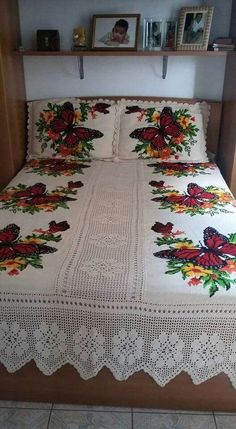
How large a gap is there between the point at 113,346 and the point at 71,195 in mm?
887

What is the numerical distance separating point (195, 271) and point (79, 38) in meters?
1.76

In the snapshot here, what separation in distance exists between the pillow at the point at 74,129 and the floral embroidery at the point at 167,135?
19 cm

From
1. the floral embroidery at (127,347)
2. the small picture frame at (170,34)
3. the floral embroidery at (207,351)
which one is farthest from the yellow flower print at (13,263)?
the small picture frame at (170,34)

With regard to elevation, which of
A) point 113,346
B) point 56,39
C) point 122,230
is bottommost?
point 113,346

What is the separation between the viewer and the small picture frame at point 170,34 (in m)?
2.32

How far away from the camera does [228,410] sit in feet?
4.49

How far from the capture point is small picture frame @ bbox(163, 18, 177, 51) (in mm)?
2322

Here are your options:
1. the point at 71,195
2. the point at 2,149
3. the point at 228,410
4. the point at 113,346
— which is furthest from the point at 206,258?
the point at 2,149

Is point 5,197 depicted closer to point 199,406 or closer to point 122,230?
point 122,230

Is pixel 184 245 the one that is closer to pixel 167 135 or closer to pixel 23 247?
pixel 23 247

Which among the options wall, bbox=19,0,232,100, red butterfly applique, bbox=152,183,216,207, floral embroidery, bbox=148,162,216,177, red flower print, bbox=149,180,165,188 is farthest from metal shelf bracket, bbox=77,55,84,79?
red butterfly applique, bbox=152,183,216,207

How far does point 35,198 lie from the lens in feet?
6.22

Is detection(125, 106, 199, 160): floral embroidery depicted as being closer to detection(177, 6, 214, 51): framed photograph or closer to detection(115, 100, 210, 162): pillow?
detection(115, 100, 210, 162): pillow

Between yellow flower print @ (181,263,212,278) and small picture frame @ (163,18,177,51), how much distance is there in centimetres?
158
